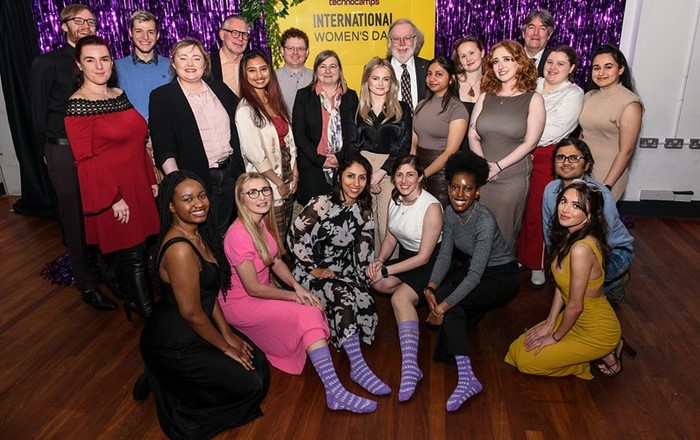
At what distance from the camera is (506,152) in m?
3.59

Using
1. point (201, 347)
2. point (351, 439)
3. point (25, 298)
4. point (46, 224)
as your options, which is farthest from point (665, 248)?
point (46, 224)

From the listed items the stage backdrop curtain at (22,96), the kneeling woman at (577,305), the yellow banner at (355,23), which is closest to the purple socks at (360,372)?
the kneeling woman at (577,305)

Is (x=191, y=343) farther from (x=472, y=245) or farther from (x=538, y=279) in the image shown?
(x=538, y=279)

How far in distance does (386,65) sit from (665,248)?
2.75 metres

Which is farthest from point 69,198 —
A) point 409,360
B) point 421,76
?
point 421,76

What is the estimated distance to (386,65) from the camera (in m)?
3.62

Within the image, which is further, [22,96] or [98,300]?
[22,96]

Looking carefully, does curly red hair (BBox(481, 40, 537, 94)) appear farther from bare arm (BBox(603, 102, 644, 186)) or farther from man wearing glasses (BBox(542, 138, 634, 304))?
bare arm (BBox(603, 102, 644, 186))

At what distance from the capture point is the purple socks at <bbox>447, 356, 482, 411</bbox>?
273cm

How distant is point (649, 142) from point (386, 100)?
9.12 feet

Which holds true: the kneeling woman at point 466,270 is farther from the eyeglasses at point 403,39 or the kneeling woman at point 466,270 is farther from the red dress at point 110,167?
the red dress at point 110,167

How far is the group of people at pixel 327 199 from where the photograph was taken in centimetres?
266

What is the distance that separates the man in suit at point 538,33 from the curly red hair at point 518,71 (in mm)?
694

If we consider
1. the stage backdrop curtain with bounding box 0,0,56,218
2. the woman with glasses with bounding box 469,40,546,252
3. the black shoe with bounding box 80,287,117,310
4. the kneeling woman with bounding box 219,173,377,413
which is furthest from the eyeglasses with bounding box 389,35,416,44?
the stage backdrop curtain with bounding box 0,0,56,218
